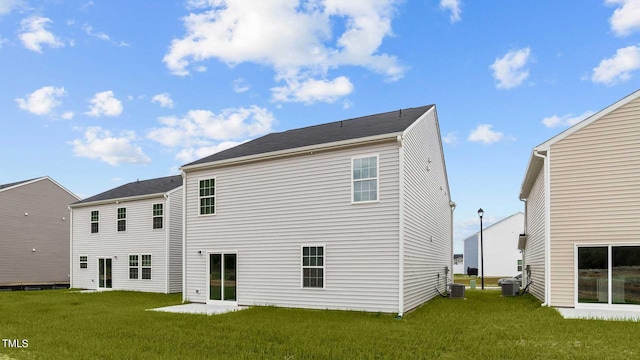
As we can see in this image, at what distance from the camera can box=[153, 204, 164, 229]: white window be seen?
76.7 feet

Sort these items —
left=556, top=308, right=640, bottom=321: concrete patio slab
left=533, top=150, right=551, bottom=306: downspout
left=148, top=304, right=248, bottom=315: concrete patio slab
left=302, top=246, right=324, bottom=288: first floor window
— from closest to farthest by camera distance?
left=556, top=308, right=640, bottom=321: concrete patio slab
left=533, top=150, right=551, bottom=306: downspout
left=302, top=246, right=324, bottom=288: first floor window
left=148, top=304, right=248, bottom=315: concrete patio slab

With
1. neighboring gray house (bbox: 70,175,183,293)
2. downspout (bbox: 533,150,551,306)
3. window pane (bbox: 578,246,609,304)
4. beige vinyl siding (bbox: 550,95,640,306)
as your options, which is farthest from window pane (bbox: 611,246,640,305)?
neighboring gray house (bbox: 70,175,183,293)

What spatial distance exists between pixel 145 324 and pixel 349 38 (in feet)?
39.4

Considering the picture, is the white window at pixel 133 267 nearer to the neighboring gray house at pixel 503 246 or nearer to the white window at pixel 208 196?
the white window at pixel 208 196

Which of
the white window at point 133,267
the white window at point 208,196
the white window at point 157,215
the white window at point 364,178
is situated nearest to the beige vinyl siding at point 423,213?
the white window at point 364,178

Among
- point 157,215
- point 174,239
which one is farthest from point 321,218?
point 157,215

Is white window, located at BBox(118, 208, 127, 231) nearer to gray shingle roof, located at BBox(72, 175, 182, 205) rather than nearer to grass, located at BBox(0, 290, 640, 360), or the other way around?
gray shingle roof, located at BBox(72, 175, 182, 205)

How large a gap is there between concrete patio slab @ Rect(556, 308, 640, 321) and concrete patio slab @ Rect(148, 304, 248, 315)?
32.8 ft

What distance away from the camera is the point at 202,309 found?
15547mm

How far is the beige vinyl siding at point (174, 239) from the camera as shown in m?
22.9

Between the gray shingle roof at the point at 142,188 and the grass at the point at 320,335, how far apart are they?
1042 cm

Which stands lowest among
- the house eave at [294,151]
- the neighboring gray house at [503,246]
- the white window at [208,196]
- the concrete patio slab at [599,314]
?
the neighboring gray house at [503,246]

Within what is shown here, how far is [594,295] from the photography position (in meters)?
13.3

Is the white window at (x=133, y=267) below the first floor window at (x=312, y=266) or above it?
below
